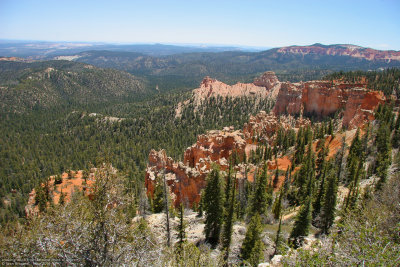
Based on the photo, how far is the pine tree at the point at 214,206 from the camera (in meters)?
25.5

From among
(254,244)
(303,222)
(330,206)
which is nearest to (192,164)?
(330,206)

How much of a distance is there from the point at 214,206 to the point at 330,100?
90766 mm

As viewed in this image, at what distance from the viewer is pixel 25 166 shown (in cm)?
9056

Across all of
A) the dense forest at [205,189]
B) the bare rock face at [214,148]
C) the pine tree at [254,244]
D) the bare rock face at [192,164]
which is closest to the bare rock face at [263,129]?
the dense forest at [205,189]

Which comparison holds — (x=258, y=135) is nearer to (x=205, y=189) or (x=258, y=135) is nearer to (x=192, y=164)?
(x=192, y=164)

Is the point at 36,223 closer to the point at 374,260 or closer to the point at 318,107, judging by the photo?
the point at 374,260

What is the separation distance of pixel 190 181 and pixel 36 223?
3111cm

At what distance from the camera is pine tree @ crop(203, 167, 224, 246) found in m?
25.5

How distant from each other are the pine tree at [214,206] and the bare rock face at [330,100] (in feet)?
197

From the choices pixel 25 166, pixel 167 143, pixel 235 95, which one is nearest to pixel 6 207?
pixel 25 166

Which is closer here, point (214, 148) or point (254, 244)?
point (254, 244)

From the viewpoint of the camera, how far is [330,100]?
317ft

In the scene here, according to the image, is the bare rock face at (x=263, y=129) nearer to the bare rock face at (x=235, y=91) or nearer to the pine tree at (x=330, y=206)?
the pine tree at (x=330, y=206)

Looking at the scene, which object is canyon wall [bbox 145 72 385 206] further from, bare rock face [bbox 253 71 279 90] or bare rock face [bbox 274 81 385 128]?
bare rock face [bbox 253 71 279 90]
